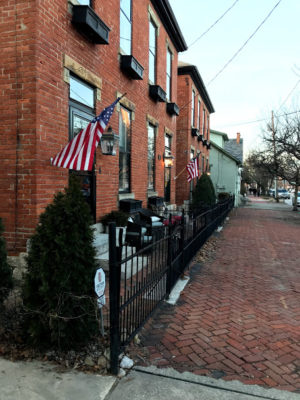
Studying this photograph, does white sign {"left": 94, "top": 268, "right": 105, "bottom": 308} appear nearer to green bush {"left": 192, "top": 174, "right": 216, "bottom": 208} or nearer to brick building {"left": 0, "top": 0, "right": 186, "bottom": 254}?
brick building {"left": 0, "top": 0, "right": 186, "bottom": 254}

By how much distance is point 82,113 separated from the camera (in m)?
6.28

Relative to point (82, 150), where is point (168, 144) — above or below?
above

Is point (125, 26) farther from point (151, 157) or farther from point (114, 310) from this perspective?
point (114, 310)

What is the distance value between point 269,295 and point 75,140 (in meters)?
4.13

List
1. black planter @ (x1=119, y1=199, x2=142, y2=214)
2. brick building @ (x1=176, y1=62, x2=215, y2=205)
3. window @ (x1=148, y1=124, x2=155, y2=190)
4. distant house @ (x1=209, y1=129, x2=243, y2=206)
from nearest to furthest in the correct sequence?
1. black planter @ (x1=119, y1=199, x2=142, y2=214)
2. window @ (x1=148, y1=124, x2=155, y2=190)
3. brick building @ (x1=176, y1=62, x2=215, y2=205)
4. distant house @ (x1=209, y1=129, x2=243, y2=206)

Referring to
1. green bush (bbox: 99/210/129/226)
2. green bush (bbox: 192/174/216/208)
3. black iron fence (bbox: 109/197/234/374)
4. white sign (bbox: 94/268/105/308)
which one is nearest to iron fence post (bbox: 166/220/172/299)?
black iron fence (bbox: 109/197/234/374)

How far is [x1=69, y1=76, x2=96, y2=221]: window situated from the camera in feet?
19.5

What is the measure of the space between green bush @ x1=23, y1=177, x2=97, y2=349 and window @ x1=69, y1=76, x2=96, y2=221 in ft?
8.53

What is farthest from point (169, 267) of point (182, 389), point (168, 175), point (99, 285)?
point (168, 175)

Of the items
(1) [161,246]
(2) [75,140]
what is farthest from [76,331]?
(2) [75,140]

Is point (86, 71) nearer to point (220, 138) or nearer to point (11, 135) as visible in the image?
point (11, 135)

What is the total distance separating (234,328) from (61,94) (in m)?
4.60

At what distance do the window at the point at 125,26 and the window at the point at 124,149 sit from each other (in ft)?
5.51

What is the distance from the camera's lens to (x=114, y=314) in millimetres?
2707
